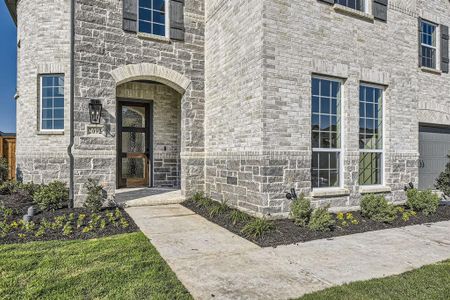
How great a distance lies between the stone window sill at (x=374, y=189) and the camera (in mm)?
6793

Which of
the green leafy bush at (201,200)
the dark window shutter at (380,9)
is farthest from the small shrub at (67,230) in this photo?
the dark window shutter at (380,9)

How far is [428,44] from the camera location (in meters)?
8.82

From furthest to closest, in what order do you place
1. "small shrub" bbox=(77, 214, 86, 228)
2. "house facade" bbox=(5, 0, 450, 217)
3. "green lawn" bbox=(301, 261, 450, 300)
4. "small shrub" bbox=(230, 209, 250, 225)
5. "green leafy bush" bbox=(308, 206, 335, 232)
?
"house facade" bbox=(5, 0, 450, 217) → "small shrub" bbox=(230, 209, 250, 225) → "small shrub" bbox=(77, 214, 86, 228) → "green leafy bush" bbox=(308, 206, 335, 232) → "green lawn" bbox=(301, 261, 450, 300)

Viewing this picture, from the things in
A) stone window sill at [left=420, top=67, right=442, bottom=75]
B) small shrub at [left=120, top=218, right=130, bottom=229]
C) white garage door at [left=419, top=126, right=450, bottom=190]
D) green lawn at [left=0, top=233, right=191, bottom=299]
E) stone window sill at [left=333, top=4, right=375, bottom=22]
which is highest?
Answer: stone window sill at [left=333, top=4, right=375, bottom=22]

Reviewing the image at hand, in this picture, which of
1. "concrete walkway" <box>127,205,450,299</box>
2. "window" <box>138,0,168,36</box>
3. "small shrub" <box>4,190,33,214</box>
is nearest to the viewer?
"concrete walkway" <box>127,205,450,299</box>

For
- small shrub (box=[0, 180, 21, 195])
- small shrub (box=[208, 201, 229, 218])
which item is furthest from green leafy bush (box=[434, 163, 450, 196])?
small shrub (box=[0, 180, 21, 195])

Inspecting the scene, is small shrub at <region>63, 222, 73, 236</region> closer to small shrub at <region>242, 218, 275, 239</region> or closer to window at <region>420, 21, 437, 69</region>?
small shrub at <region>242, 218, 275, 239</region>

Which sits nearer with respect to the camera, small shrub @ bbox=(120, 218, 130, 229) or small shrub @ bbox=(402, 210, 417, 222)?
small shrub @ bbox=(120, 218, 130, 229)

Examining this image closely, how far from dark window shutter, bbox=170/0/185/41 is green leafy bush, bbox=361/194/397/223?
6005mm

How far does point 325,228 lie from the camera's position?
5250mm

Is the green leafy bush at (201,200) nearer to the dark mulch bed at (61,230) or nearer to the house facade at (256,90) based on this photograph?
the house facade at (256,90)

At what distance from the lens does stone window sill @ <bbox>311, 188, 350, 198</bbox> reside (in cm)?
615

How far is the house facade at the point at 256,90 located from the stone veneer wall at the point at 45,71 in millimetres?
36

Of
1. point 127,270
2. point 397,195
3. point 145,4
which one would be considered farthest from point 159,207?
point 397,195
